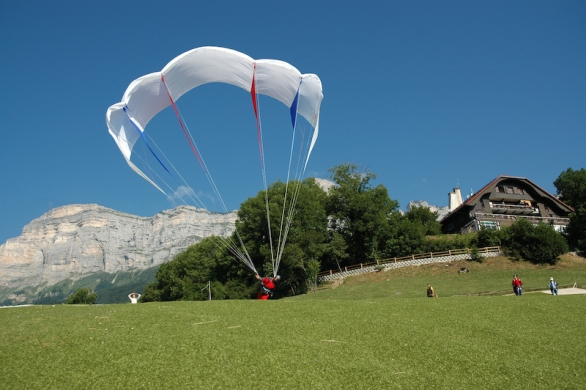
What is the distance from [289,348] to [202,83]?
38.6 ft

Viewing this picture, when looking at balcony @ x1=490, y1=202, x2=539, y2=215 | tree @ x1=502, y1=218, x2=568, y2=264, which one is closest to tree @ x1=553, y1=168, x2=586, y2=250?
balcony @ x1=490, y1=202, x2=539, y2=215

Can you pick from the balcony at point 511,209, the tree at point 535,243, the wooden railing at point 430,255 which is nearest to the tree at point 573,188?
the balcony at point 511,209

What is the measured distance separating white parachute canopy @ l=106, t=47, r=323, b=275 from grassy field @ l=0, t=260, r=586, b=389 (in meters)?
5.67

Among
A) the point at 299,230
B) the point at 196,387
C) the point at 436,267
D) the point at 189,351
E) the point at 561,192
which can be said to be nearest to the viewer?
the point at 196,387

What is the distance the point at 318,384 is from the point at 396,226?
139ft

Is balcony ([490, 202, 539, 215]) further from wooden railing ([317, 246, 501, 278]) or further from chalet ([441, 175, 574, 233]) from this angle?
wooden railing ([317, 246, 501, 278])

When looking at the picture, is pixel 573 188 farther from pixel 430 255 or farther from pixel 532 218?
pixel 430 255

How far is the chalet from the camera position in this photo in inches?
2002

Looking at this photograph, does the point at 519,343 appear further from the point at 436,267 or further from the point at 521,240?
the point at 521,240

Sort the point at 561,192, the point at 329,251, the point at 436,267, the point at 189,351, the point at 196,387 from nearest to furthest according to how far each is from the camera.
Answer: the point at 196,387 → the point at 189,351 → the point at 436,267 → the point at 329,251 → the point at 561,192

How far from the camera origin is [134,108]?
51.1ft

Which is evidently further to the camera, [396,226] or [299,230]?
[396,226]

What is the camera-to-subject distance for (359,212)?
158ft

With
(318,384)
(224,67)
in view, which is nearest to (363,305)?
(318,384)
